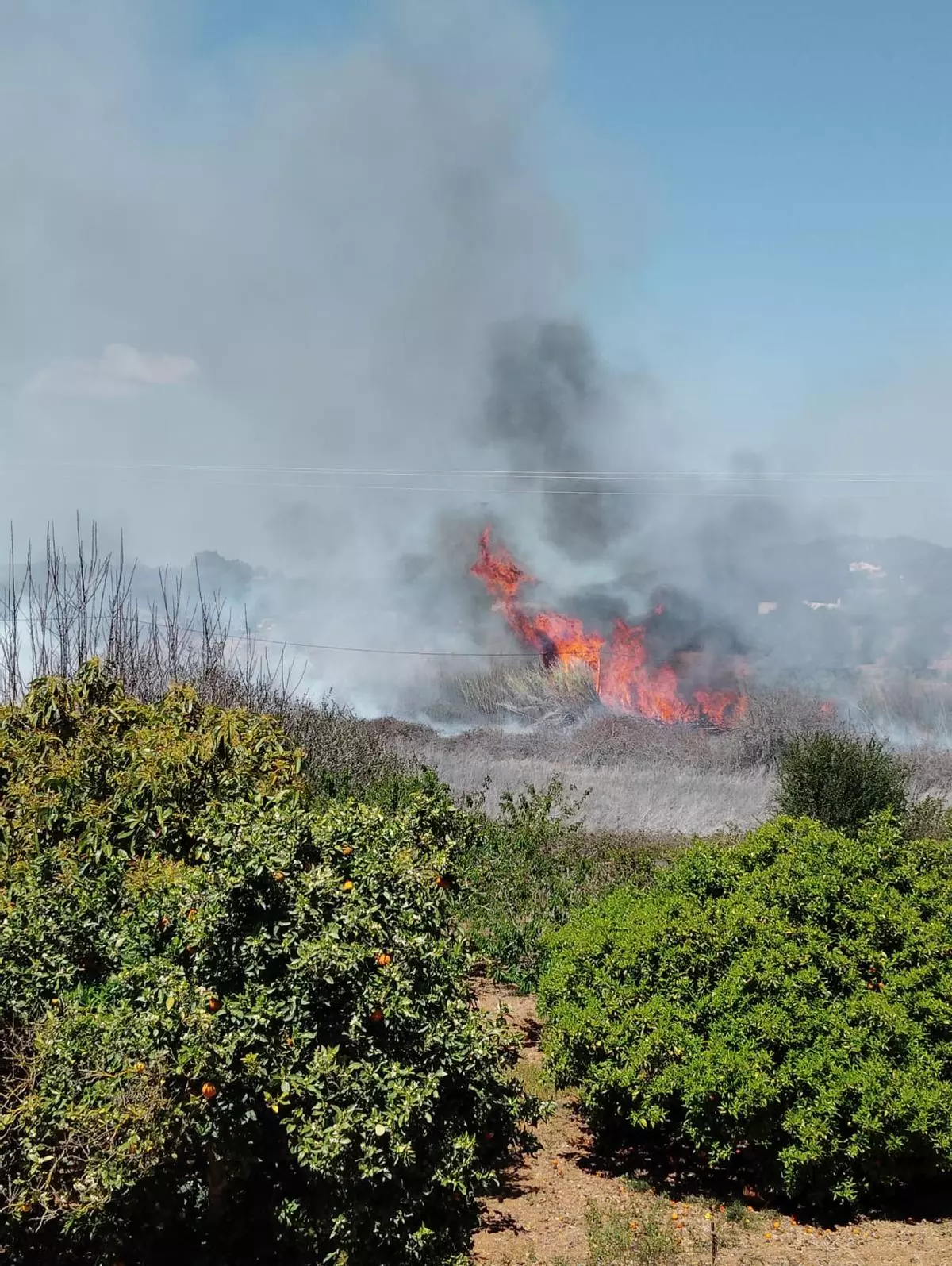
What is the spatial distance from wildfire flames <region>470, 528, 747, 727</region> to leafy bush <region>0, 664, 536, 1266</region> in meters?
29.4

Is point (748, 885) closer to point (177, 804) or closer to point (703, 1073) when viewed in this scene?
point (703, 1073)

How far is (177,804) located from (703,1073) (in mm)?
2733

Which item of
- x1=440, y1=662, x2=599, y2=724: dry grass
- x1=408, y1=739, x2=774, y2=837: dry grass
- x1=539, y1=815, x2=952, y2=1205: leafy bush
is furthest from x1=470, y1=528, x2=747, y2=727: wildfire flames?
x1=539, y1=815, x2=952, y2=1205: leafy bush

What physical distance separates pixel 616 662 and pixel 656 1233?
31.7m

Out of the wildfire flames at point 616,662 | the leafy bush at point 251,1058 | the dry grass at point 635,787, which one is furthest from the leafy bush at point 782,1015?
the wildfire flames at point 616,662

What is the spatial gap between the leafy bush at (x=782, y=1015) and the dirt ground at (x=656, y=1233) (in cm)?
21

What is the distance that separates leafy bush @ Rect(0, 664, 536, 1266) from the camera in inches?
146

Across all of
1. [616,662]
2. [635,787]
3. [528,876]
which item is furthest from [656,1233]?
[616,662]

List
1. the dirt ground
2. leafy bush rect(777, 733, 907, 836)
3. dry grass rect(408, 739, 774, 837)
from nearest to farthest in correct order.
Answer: the dirt ground, leafy bush rect(777, 733, 907, 836), dry grass rect(408, 739, 774, 837)

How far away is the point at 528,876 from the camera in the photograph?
1096 cm

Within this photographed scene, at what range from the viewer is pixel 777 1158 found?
507 centimetres

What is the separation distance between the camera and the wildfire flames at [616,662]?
34.1 meters

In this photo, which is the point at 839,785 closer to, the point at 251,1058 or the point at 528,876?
the point at 528,876

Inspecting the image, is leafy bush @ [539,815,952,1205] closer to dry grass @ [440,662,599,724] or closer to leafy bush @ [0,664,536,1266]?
leafy bush @ [0,664,536,1266]
